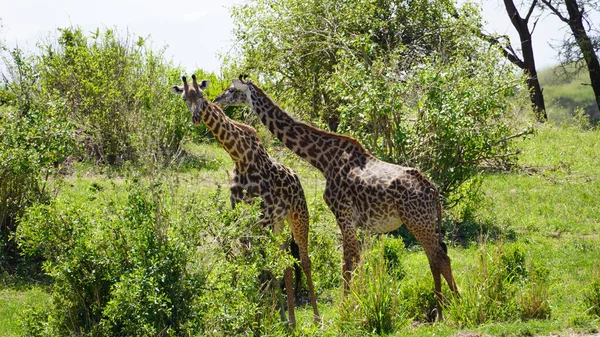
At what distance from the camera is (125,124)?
57.7ft

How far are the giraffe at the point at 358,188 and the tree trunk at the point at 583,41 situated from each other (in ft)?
60.6

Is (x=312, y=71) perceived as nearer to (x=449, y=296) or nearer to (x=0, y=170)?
(x=0, y=170)

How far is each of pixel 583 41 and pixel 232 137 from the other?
19672mm

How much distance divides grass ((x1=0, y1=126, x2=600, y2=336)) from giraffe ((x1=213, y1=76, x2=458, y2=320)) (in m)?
0.55

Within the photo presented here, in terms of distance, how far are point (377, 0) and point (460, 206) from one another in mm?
6408

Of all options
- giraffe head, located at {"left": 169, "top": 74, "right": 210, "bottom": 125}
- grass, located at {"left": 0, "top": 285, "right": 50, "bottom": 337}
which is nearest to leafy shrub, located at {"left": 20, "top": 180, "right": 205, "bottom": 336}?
giraffe head, located at {"left": 169, "top": 74, "right": 210, "bottom": 125}

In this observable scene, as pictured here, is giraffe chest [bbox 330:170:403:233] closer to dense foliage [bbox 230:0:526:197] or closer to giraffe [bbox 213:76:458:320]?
giraffe [bbox 213:76:458:320]

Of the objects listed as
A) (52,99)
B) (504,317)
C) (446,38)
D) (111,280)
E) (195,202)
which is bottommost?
(504,317)

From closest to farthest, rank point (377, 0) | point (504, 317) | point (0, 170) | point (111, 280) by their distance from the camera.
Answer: point (111, 280) → point (504, 317) → point (0, 170) → point (377, 0)

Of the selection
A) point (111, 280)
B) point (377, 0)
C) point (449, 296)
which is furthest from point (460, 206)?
point (111, 280)

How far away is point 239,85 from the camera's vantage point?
10.1m

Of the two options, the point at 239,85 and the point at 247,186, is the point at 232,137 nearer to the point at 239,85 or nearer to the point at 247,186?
the point at 247,186

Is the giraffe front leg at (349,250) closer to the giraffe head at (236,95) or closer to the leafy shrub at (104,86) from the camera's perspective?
the giraffe head at (236,95)

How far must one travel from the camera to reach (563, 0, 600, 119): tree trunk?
26.4 m
